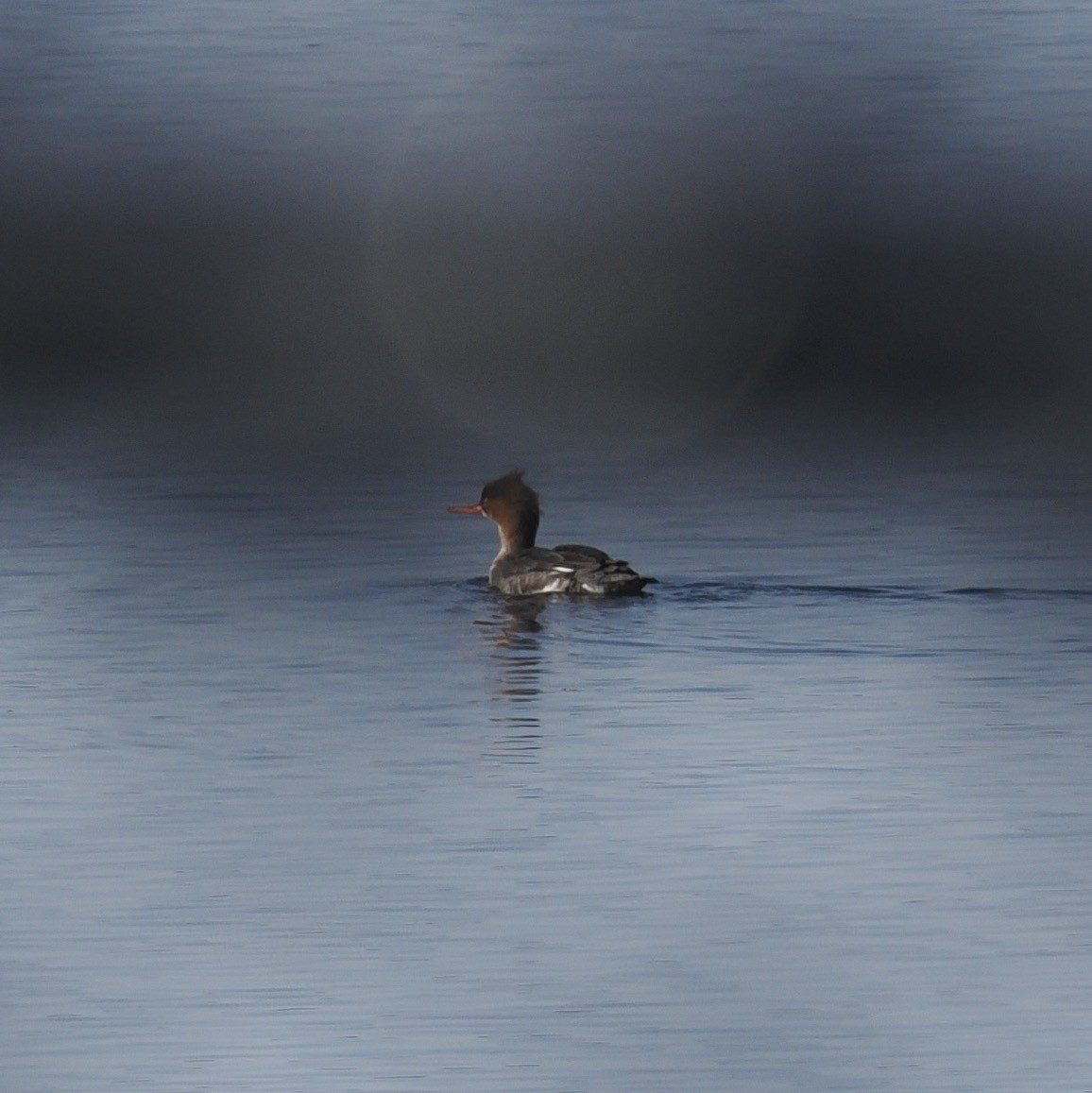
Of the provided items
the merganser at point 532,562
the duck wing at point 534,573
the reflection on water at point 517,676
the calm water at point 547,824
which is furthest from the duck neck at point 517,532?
the reflection on water at point 517,676

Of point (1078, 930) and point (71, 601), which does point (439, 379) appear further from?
point (1078, 930)

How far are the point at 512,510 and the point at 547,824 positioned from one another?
208 inches

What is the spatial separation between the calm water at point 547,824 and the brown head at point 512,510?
0.30 metres

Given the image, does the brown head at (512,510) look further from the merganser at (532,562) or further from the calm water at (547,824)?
the calm water at (547,824)

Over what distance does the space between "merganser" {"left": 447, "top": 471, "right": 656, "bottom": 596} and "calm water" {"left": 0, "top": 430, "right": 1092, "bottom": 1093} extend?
198 mm

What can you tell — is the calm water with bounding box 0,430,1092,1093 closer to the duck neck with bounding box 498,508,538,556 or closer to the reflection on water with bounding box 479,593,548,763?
the reflection on water with bounding box 479,593,548,763

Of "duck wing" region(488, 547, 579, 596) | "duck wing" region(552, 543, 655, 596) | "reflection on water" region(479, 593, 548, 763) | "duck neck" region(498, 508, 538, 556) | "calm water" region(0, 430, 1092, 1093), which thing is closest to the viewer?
"calm water" region(0, 430, 1092, 1093)

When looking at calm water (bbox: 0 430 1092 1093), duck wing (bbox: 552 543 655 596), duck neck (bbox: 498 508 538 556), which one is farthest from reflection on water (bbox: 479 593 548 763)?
duck neck (bbox: 498 508 538 556)

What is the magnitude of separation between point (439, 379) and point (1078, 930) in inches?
794

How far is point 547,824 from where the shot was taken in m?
8.83

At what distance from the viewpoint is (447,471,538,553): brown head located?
550 inches

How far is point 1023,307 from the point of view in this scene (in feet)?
110

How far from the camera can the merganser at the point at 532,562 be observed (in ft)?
42.1

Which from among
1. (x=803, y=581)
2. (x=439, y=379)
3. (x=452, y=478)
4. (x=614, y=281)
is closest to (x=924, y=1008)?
(x=803, y=581)
